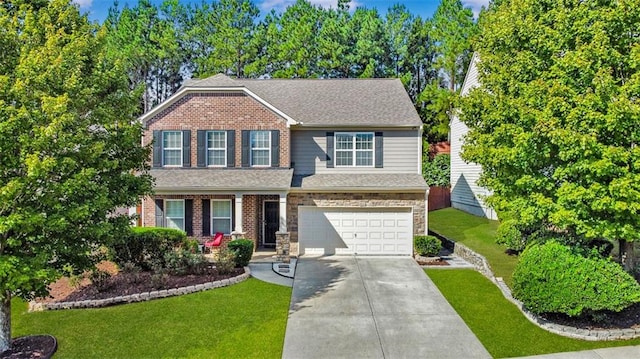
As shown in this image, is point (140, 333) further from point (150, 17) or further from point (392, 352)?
point (150, 17)

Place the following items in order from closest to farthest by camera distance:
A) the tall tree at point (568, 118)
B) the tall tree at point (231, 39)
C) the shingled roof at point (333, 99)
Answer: the tall tree at point (568, 118), the shingled roof at point (333, 99), the tall tree at point (231, 39)

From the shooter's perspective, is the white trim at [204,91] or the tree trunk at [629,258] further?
the white trim at [204,91]

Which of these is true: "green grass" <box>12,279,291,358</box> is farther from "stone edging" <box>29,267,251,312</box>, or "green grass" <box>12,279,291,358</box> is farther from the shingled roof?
the shingled roof

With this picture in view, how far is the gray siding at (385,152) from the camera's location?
19672 mm

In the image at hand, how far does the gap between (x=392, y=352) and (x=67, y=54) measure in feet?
30.5

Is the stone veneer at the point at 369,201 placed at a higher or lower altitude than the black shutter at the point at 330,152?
lower

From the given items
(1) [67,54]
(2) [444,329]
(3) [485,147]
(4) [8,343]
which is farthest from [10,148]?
(3) [485,147]

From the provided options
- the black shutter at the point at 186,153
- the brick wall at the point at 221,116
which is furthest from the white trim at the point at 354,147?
the black shutter at the point at 186,153

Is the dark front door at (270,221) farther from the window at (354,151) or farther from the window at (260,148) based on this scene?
the window at (354,151)

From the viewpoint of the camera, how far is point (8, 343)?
30.2ft

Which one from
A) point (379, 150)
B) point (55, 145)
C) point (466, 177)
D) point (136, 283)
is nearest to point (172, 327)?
point (136, 283)

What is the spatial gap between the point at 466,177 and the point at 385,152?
28.4 ft

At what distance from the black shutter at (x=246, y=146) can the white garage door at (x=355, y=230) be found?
314cm

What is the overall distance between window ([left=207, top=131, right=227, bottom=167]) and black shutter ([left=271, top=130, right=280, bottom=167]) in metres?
2.08
